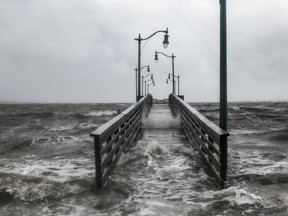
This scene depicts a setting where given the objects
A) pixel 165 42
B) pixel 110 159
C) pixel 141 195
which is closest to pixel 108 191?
pixel 141 195

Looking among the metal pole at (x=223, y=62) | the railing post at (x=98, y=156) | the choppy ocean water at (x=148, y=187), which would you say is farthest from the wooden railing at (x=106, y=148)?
the metal pole at (x=223, y=62)

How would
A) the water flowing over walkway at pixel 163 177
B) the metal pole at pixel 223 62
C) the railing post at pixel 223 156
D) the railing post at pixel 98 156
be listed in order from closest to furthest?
the water flowing over walkway at pixel 163 177 < the railing post at pixel 98 156 < the railing post at pixel 223 156 < the metal pole at pixel 223 62

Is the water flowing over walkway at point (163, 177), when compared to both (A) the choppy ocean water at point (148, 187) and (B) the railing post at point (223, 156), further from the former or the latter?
(B) the railing post at point (223, 156)

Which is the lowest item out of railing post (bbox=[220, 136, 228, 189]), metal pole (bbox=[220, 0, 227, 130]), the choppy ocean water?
the choppy ocean water

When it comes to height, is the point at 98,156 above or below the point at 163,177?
above

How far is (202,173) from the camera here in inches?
381

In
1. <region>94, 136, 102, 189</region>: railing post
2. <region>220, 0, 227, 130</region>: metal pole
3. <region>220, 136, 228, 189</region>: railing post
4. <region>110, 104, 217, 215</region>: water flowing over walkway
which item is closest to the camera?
<region>110, 104, 217, 215</region>: water flowing over walkway

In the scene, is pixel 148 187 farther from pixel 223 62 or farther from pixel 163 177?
pixel 223 62

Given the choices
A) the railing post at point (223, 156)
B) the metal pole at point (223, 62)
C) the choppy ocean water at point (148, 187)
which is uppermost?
the metal pole at point (223, 62)

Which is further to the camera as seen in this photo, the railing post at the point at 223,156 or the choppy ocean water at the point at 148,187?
the railing post at the point at 223,156

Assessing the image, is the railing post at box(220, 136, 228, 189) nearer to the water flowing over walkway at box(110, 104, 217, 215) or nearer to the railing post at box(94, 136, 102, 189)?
the water flowing over walkway at box(110, 104, 217, 215)

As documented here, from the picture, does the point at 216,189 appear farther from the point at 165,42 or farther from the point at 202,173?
the point at 165,42

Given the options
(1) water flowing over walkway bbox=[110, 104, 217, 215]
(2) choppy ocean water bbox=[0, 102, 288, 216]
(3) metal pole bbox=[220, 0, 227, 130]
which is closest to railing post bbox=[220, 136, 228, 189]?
(2) choppy ocean water bbox=[0, 102, 288, 216]

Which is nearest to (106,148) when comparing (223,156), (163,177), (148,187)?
(148,187)
